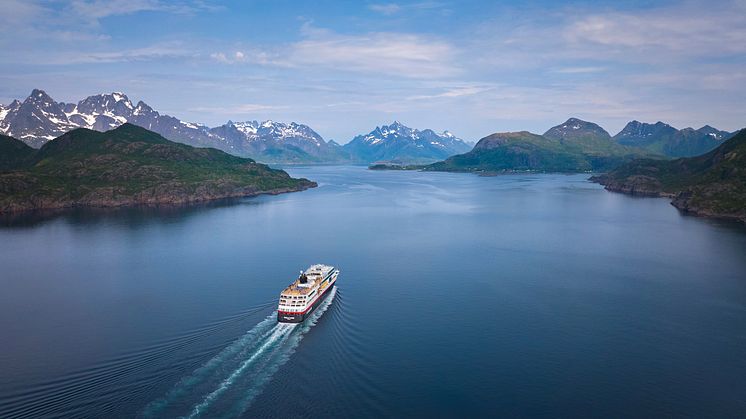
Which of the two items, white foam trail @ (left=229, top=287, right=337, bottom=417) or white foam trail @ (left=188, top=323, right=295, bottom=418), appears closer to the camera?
white foam trail @ (left=188, top=323, right=295, bottom=418)

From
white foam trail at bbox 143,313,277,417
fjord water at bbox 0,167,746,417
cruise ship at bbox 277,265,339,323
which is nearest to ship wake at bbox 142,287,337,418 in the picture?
white foam trail at bbox 143,313,277,417

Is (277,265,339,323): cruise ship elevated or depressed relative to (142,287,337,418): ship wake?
elevated

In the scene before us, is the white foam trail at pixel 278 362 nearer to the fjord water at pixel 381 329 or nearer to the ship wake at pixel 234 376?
the ship wake at pixel 234 376

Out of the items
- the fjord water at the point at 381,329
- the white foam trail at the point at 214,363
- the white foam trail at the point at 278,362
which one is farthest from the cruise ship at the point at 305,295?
the white foam trail at the point at 214,363

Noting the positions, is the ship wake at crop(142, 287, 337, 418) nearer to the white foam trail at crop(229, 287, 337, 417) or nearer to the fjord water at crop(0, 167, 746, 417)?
the white foam trail at crop(229, 287, 337, 417)

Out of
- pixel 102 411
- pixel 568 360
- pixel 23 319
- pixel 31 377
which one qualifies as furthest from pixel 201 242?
pixel 568 360

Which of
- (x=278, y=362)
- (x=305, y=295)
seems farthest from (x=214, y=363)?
(x=305, y=295)
